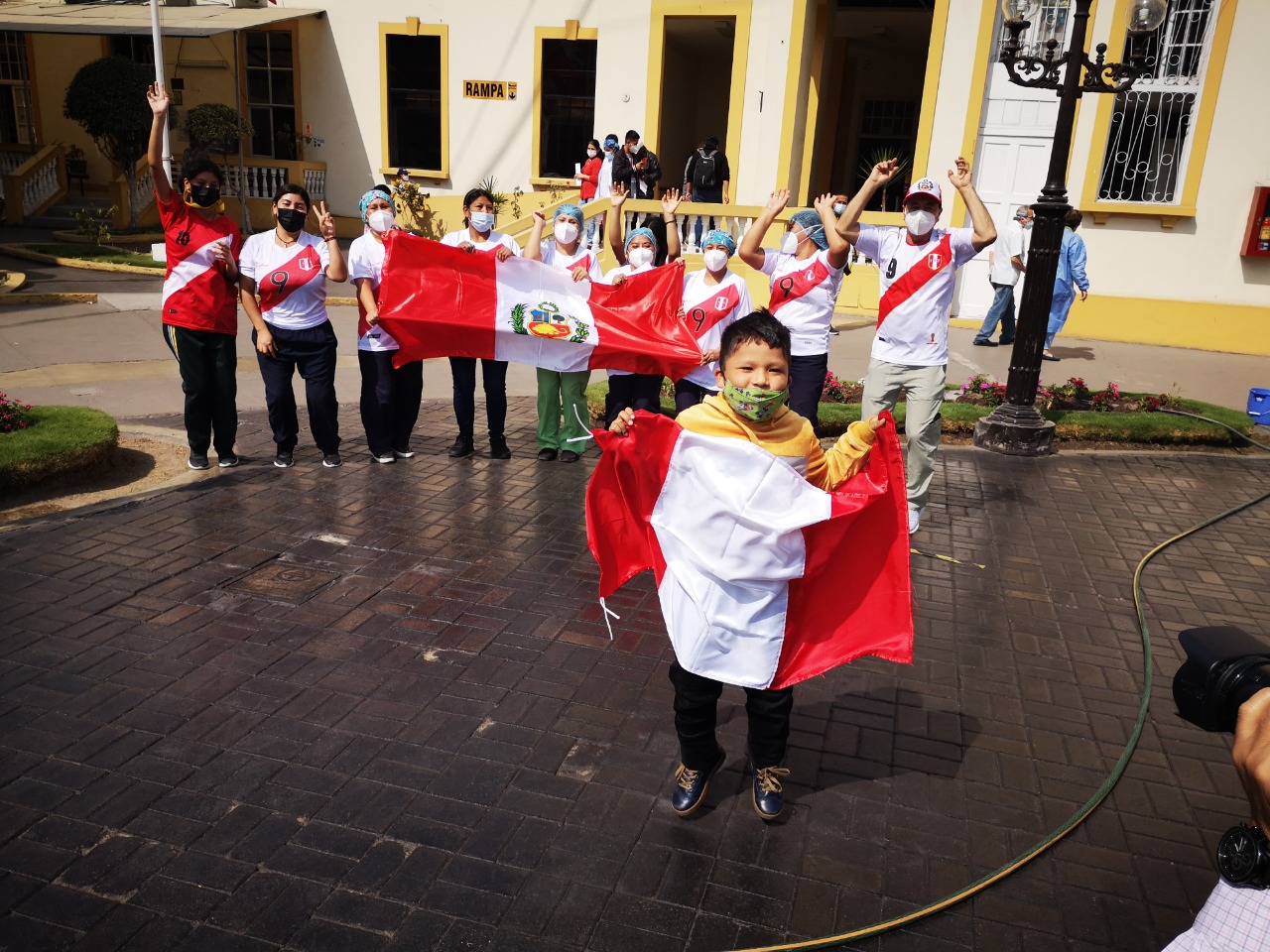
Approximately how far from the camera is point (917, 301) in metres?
6.64

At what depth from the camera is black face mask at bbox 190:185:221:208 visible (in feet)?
22.9

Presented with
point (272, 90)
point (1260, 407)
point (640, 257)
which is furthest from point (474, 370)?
point (272, 90)

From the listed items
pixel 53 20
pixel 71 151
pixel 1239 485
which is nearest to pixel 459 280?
pixel 1239 485

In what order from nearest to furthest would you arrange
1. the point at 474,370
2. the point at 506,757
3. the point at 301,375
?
1. the point at 506,757
2. the point at 301,375
3. the point at 474,370

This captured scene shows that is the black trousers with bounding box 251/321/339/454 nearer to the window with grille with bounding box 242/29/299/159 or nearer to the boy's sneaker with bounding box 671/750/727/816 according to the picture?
the boy's sneaker with bounding box 671/750/727/816

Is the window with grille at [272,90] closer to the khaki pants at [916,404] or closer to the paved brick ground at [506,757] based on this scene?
the paved brick ground at [506,757]

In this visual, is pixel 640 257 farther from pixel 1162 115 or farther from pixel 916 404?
pixel 1162 115

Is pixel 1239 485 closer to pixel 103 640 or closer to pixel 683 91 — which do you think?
pixel 103 640

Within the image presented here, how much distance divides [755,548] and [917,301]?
3.69 metres

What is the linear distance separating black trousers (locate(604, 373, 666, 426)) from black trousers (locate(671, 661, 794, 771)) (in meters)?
4.38

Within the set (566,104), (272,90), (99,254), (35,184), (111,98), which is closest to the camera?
(99,254)

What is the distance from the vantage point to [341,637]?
16.5ft

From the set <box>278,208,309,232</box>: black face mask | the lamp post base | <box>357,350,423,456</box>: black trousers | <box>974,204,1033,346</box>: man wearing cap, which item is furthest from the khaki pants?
<box>974,204,1033,346</box>: man wearing cap

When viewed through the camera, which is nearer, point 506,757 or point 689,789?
point 689,789
